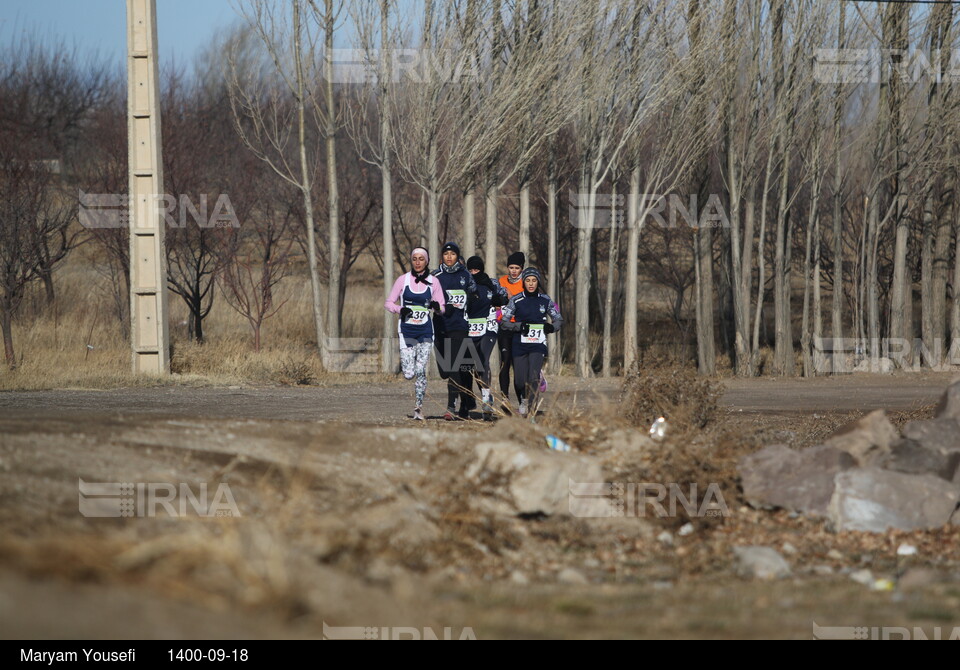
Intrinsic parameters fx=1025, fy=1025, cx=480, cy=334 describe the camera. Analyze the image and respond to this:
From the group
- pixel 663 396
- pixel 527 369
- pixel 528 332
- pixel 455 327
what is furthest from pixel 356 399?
pixel 663 396

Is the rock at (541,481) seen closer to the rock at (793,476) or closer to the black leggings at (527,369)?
the rock at (793,476)

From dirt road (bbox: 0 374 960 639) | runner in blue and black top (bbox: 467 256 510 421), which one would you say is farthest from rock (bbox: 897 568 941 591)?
runner in blue and black top (bbox: 467 256 510 421)

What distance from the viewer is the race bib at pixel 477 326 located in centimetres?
1237

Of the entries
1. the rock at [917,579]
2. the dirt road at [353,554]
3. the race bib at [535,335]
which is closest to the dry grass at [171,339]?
the race bib at [535,335]

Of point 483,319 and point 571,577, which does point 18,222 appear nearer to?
point 483,319

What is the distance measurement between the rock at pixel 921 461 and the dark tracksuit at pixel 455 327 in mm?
4882

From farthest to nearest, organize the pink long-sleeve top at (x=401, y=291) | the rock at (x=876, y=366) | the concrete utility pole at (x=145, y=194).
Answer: the rock at (x=876, y=366), the concrete utility pole at (x=145, y=194), the pink long-sleeve top at (x=401, y=291)

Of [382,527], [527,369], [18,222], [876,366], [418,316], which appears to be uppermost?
[18,222]

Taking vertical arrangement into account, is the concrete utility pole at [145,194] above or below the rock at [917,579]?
above

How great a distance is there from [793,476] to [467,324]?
4.70 metres

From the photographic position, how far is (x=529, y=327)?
39.9 feet

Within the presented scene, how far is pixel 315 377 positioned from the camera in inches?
752

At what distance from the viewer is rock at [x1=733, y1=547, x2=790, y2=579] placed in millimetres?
6918
